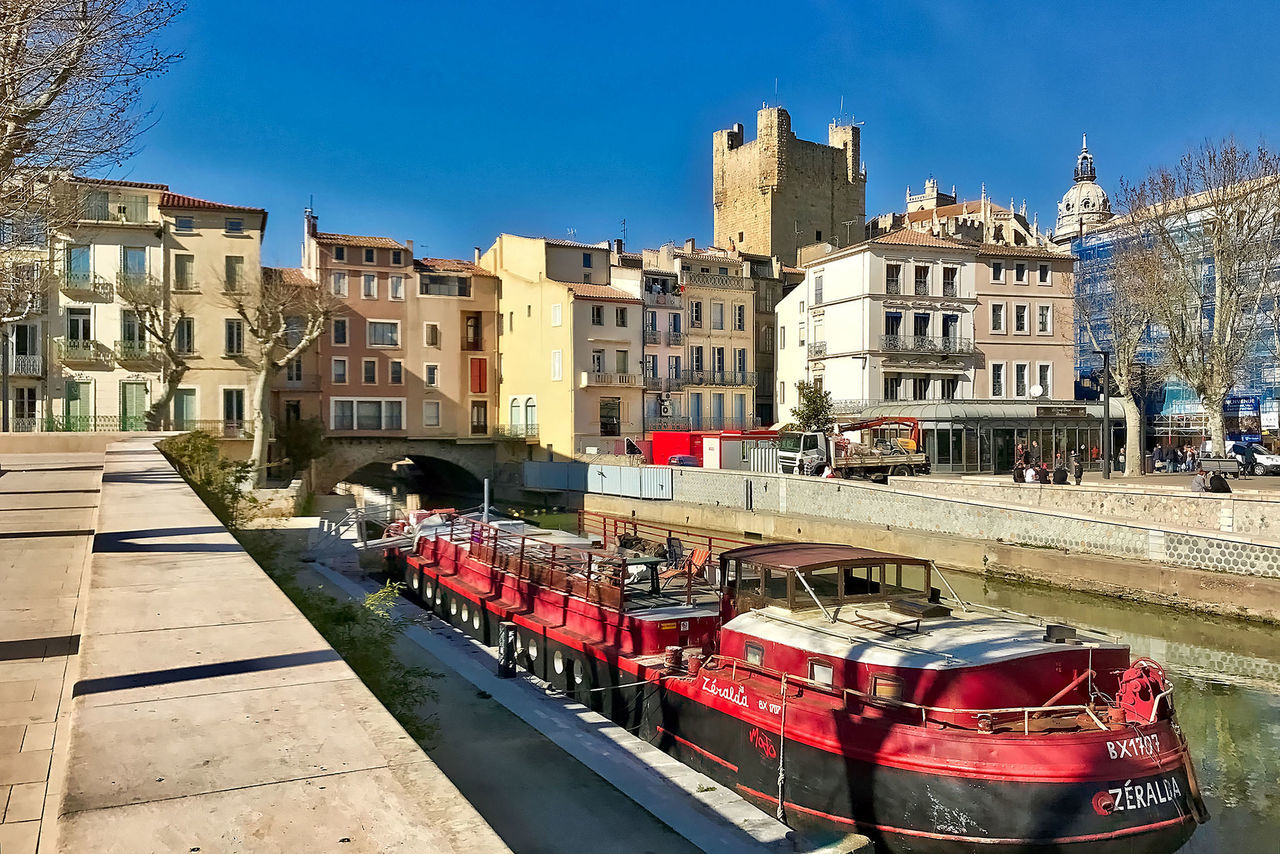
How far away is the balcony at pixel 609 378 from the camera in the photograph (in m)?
50.0

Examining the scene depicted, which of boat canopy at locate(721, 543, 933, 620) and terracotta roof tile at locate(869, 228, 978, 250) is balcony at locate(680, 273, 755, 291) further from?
boat canopy at locate(721, 543, 933, 620)

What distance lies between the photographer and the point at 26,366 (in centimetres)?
3938

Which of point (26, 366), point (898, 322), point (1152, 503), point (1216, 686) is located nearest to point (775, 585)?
point (1216, 686)

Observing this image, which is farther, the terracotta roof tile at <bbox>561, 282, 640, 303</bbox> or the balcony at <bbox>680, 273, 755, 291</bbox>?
the balcony at <bbox>680, 273, 755, 291</bbox>

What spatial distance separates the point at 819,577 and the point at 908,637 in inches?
67.0

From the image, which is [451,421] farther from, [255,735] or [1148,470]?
[255,735]

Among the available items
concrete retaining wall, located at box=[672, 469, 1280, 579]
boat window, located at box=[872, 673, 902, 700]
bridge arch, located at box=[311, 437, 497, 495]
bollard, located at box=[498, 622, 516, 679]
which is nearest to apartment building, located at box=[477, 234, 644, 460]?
bridge arch, located at box=[311, 437, 497, 495]

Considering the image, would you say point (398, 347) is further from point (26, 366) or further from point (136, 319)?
point (26, 366)

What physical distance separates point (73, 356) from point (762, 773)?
38.4 metres

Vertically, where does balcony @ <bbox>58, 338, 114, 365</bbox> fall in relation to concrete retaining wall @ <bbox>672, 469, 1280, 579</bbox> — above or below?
above

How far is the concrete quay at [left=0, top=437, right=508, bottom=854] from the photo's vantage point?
300 cm

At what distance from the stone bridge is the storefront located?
2199 centimetres

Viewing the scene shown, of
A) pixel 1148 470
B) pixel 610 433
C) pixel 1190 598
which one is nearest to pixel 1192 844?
pixel 1190 598

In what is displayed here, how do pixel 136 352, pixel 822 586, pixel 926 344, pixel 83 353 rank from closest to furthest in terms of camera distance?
pixel 822 586
pixel 83 353
pixel 136 352
pixel 926 344
